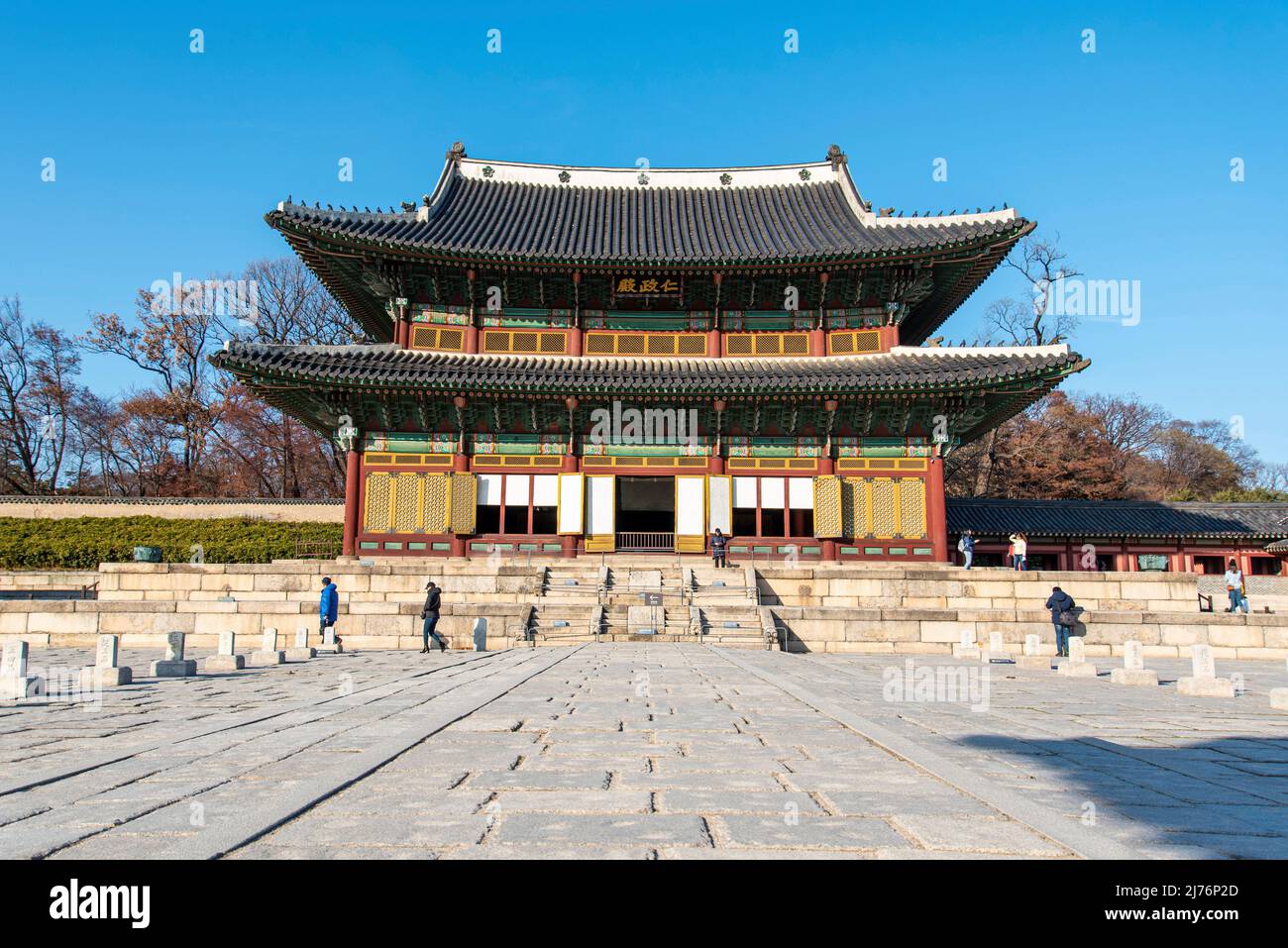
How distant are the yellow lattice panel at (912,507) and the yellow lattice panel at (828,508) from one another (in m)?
1.72

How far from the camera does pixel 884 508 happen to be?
22.9 meters

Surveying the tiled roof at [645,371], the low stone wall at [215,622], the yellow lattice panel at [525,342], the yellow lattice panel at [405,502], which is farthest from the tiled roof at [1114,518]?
the low stone wall at [215,622]

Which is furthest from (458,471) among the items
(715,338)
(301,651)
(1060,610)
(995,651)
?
(1060,610)

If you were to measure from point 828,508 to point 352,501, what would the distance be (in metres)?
13.5

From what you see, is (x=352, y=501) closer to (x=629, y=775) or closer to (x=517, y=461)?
(x=517, y=461)

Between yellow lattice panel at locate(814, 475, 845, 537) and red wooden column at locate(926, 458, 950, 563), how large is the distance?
2.47m

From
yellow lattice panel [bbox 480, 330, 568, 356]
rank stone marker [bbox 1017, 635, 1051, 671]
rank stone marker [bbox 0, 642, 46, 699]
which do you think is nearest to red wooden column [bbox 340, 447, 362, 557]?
yellow lattice panel [bbox 480, 330, 568, 356]

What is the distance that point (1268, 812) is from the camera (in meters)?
4.16

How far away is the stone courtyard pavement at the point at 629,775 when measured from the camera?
10.9 feet

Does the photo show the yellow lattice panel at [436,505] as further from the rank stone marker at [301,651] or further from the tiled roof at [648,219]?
the rank stone marker at [301,651]

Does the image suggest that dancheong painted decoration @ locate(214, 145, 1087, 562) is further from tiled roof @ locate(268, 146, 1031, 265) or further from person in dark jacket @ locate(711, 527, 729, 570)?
person in dark jacket @ locate(711, 527, 729, 570)

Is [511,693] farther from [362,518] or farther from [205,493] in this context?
[205,493]
